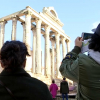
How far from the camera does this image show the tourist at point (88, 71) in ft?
6.65

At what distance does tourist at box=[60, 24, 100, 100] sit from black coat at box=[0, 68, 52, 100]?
45 centimetres

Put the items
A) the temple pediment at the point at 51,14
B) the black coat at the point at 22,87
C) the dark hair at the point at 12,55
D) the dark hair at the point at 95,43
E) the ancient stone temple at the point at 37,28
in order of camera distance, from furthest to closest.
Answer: the temple pediment at the point at 51,14 < the ancient stone temple at the point at 37,28 < the dark hair at the point at 95,43 < the dark hair at the point at 12,55 < the black coat at the point at 22,87

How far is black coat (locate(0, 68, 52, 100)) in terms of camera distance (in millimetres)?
1785

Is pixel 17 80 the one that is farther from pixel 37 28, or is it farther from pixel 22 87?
pixel 37 28

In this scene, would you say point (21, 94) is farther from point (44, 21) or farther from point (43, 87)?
point (44, 21)

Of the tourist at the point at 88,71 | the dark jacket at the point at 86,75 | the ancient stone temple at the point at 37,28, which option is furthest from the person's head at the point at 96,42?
the ancient stone temple at the point at 37,28

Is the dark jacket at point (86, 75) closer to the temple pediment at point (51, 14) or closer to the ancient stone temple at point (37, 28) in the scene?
the ancient stone temple at point (37, 28)

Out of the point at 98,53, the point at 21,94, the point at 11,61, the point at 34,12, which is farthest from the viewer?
the point at 34,12

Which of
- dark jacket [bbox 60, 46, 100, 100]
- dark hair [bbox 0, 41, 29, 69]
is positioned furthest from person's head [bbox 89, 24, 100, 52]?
dark hair [bbox 0, 41, 29, 69]

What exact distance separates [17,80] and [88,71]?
87 cm

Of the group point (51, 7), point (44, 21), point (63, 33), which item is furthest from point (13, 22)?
point (63, 33)

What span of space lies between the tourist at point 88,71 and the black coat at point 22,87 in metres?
0.45

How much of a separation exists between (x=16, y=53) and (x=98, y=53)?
1.05m

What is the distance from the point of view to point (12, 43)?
6.89ft
